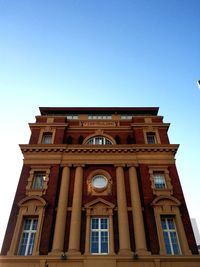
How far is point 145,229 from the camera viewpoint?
22344 millimetres

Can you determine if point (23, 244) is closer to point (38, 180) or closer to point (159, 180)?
point (38, 180)

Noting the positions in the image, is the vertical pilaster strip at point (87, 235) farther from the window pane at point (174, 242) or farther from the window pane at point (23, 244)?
the window pane at point (174, 242)

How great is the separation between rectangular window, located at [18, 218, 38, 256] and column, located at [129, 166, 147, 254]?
9017mm

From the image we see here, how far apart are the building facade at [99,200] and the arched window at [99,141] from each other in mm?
124

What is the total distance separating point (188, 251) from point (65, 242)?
1033 centimetres

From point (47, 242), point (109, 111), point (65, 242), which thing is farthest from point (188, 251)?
point (109, 111)

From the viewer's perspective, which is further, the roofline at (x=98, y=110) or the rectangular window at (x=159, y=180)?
the roofline at (x=98, y=110)

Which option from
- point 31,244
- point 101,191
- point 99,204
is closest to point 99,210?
point 99,204

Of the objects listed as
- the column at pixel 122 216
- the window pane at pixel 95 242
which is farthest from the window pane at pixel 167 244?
the window pane at pixel 95 242

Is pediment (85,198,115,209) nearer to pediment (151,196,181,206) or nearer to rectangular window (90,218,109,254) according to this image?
rectangular window (90,218,109,254)

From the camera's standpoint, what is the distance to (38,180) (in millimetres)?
26156

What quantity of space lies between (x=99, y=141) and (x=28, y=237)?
42.8 ft

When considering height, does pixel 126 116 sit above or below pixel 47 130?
above

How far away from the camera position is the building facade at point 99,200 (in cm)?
2058
